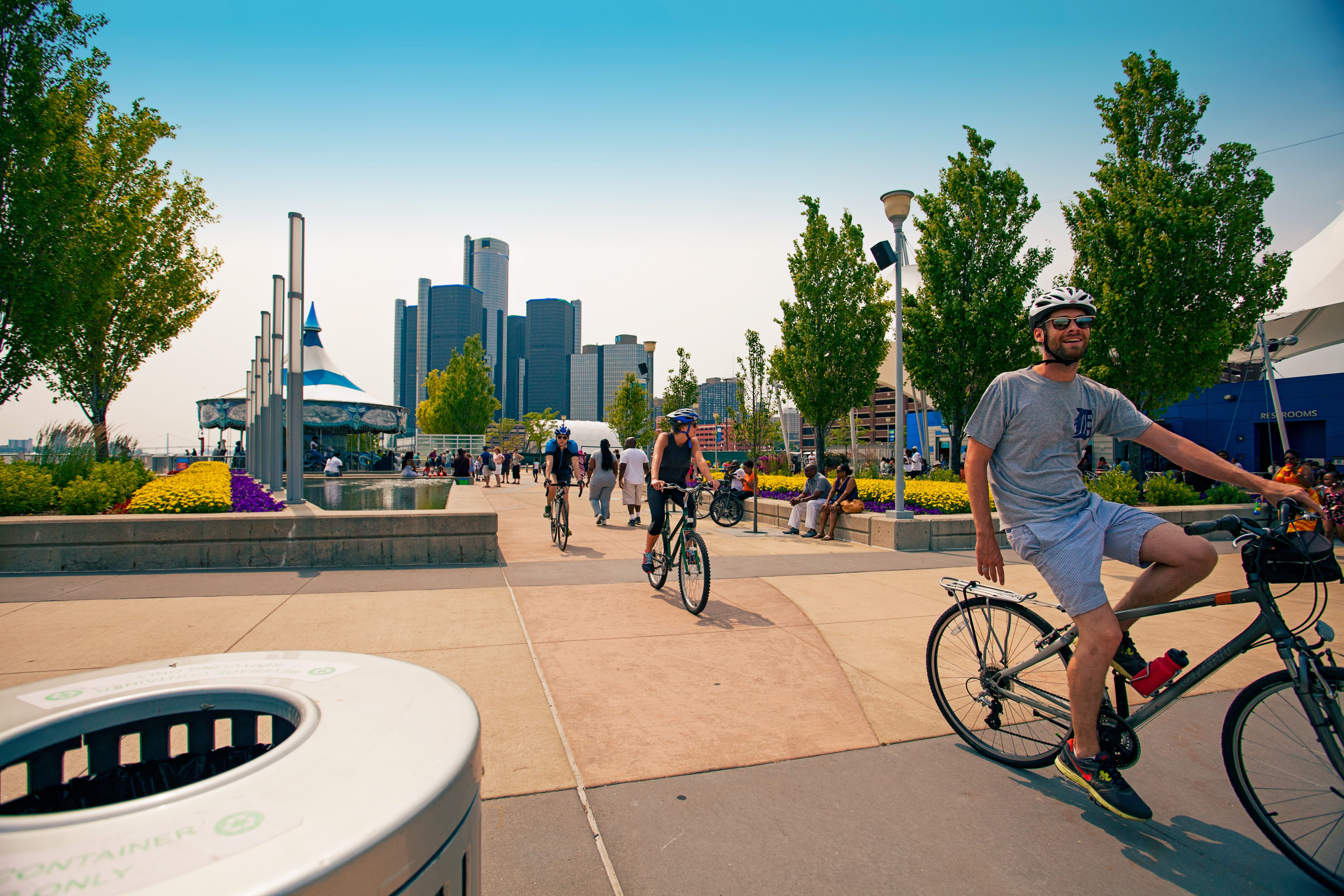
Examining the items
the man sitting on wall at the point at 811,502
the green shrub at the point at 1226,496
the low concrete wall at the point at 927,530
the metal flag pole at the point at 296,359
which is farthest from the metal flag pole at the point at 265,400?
the green shrub at the point at 1226,496

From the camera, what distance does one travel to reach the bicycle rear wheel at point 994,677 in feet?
10.3

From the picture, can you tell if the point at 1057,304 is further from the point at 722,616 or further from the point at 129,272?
the point at 129,272

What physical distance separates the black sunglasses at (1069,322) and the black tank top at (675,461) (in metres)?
4.13

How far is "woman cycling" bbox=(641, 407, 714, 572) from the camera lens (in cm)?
662

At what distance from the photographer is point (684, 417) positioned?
6828mm

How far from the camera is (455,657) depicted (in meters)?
4.46

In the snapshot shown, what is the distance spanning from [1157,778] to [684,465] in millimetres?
4559

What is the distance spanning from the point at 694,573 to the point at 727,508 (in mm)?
7809

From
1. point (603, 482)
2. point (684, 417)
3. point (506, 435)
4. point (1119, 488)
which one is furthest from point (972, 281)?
point (506, 435)

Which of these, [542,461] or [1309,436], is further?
[542,461]

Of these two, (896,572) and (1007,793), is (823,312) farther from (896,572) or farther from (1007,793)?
(1007,793)

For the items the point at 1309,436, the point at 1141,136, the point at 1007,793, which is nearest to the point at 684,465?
the point at 1007,793

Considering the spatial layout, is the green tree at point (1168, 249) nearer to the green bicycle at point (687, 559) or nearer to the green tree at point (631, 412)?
the green bicycle at point (687, 559)

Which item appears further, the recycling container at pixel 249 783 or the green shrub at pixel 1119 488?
the green shrub at pixel 1119 488
